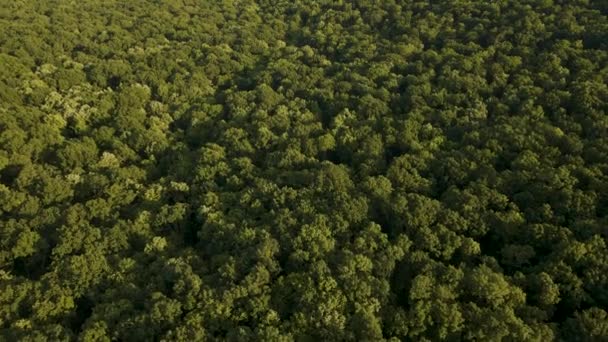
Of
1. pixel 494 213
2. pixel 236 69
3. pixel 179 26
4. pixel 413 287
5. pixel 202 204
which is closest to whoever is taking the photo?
pixel 413 287

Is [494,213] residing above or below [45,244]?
above

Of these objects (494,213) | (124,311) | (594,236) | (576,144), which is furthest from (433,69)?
(124,311)

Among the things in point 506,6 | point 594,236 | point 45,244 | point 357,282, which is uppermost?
point 506,6

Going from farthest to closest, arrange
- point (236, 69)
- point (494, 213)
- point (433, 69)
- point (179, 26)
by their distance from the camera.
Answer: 1. point (179, 26)
2. point (236, 69)
3. point (433, 69)
4. point (494, 213)

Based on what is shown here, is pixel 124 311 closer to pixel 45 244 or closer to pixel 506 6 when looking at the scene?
pixel 45 244

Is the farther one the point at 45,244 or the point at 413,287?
the point at 45,244

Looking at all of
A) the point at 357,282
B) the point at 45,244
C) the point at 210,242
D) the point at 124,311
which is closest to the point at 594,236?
the point at 357,282
